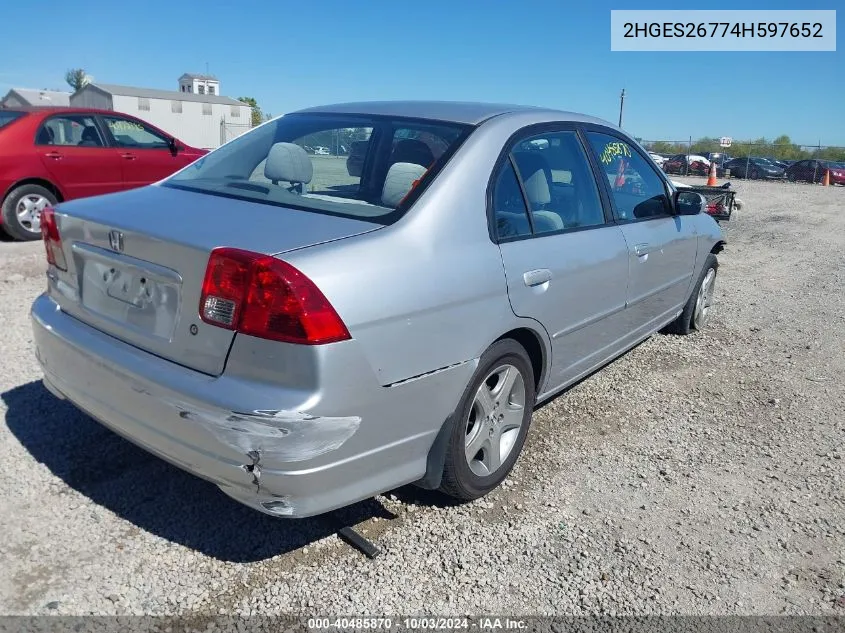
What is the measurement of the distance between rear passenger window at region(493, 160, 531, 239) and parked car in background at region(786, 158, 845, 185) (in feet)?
116

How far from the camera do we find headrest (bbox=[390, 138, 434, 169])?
2.98 m

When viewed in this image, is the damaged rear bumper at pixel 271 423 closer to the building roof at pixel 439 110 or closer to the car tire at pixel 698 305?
the building roof at pixel 439 110

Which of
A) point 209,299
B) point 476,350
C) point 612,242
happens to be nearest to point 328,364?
point 209,299

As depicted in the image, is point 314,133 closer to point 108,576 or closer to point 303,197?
point 303,197

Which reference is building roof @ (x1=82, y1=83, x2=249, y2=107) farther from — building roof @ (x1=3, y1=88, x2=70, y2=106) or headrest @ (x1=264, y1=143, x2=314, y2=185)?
headrest @ (x1=264, y1=143, x2=314, y2=185)

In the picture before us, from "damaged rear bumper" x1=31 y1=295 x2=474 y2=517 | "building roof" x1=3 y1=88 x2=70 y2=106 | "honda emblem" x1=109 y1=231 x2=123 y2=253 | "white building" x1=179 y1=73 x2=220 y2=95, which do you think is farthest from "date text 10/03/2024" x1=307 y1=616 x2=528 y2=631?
"white building" x1=179 y1=73 x2=220 y2=95

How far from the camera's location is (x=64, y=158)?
8.21 metres

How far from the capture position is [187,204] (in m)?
2.73

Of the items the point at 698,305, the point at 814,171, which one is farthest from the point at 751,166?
the point at 698,305

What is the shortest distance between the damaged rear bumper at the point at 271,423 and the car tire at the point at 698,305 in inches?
135

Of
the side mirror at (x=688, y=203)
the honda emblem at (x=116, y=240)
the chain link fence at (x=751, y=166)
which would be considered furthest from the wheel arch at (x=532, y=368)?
the chain link fence at (x=751, y=166)

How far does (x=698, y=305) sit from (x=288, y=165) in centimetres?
376

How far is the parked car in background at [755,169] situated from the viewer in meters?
34.9

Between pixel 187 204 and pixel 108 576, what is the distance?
1398mm
